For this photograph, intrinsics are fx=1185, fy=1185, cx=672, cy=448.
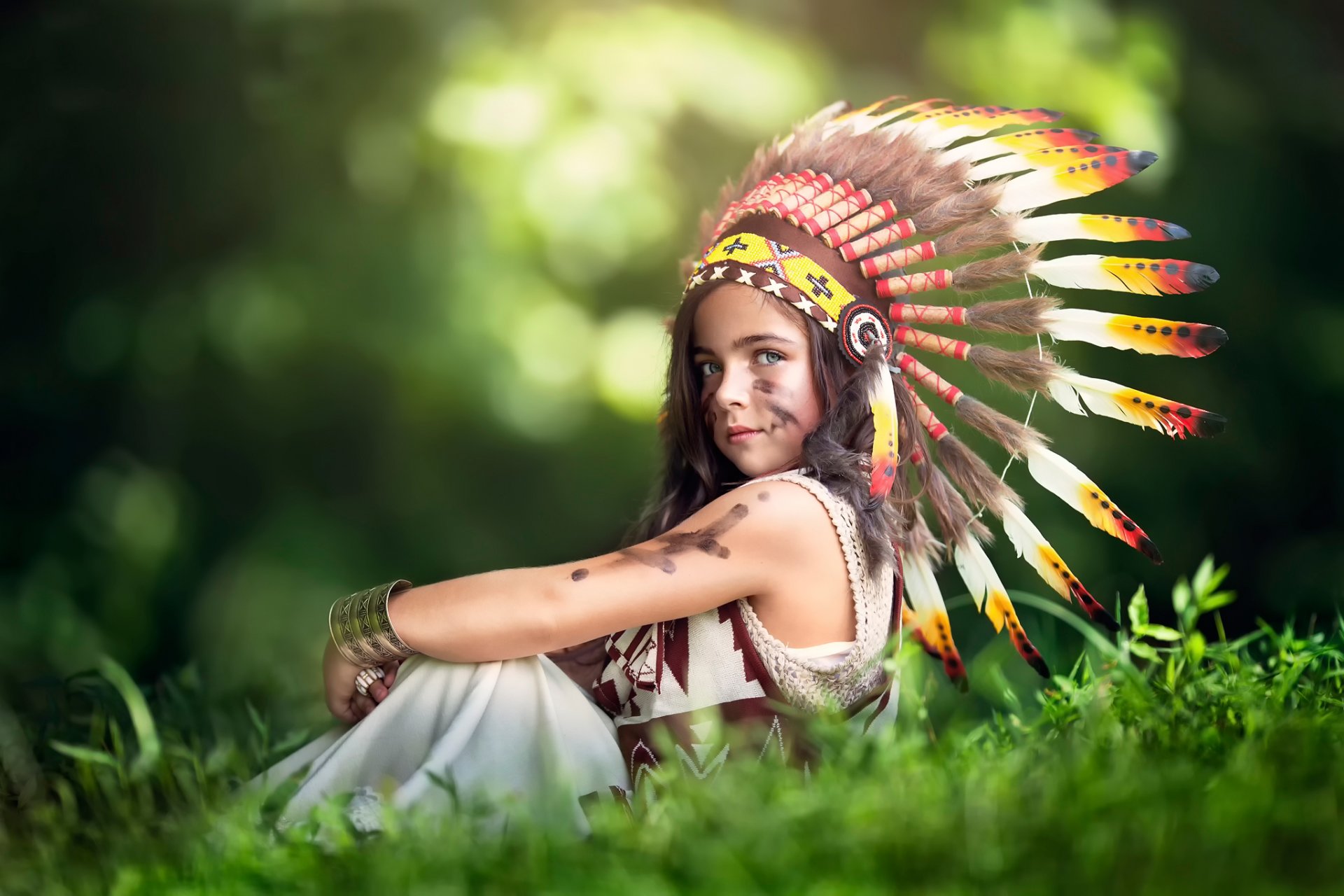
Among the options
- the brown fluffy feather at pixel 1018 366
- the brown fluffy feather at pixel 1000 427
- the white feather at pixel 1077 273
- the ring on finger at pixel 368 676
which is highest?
the white feather at pixel 1077 273

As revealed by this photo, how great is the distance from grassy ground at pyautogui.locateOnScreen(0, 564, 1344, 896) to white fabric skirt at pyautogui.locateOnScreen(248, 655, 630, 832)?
12 cm

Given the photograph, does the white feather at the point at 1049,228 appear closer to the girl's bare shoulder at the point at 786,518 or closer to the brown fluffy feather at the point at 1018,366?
the brown fluffy feather at the point at 1018,366

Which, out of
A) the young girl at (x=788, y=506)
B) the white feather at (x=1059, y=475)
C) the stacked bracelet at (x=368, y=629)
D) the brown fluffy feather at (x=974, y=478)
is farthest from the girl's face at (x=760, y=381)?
the stacked bracelet at (x=368, y=629)

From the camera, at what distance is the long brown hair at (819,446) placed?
5.43ft

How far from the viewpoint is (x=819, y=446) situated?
1674 millimetres

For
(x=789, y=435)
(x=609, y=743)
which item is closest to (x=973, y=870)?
(x=609, y=743)

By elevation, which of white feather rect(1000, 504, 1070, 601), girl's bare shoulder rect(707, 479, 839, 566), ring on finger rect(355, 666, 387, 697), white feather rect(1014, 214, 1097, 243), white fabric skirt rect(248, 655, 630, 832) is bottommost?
white fabric skirt rect(248, 655, 630, 832)

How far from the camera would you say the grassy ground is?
38.6 inches

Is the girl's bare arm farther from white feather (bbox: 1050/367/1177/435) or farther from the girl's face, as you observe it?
white feather (bbox: 1050/367/1177/435)

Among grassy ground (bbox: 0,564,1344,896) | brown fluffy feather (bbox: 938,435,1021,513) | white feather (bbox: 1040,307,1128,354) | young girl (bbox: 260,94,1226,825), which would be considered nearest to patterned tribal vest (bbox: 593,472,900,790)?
young girl (bbox: 260,94,1226,825)

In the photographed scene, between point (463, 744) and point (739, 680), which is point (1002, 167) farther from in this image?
point (463, 744)

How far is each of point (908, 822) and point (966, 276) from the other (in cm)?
99

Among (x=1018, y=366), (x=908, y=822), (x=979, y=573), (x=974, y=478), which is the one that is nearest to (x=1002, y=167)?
(x=1018, y=366)

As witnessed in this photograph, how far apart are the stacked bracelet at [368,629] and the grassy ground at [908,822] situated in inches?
8.0
